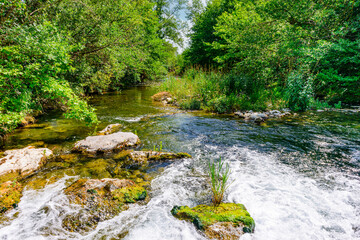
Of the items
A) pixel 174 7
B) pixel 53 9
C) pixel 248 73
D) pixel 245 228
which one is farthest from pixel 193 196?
pixel 174 7

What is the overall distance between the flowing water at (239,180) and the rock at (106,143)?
14.5 inches

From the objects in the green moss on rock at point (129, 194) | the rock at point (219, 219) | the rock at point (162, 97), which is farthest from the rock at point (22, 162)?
the rock at point (162, 97)

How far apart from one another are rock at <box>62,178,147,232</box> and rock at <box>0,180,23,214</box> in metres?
0.72

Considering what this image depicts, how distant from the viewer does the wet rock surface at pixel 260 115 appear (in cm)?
751

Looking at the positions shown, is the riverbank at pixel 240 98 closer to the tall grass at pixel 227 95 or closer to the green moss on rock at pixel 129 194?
the tall grass at pixel 227 95

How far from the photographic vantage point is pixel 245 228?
2379 mm

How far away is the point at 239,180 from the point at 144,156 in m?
2.22

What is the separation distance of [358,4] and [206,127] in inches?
366

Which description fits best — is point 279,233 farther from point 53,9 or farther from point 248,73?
point 248,73

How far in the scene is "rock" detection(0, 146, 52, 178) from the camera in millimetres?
3573

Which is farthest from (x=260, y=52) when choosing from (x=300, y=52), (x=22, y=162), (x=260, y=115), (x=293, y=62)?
(x=22, y=162)

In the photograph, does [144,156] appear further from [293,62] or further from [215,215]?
[293,62]

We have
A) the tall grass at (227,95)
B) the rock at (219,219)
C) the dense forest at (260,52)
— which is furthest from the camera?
the tall grass at (227,95)

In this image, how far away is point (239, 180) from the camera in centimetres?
356
